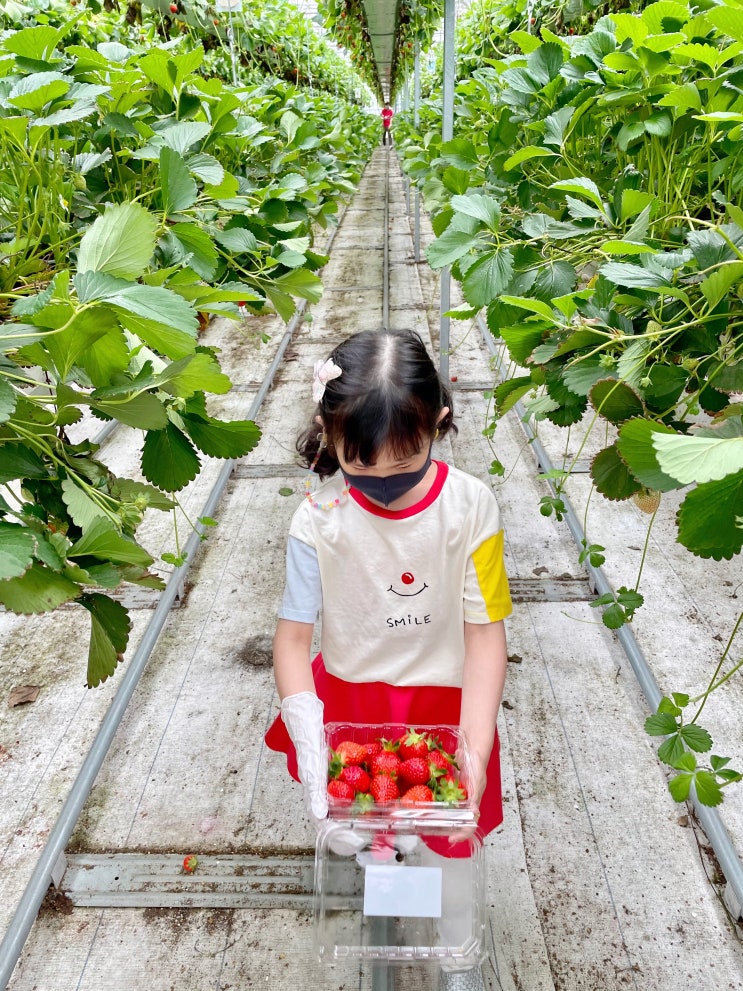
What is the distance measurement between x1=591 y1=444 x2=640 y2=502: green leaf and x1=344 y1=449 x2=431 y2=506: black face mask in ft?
0.81

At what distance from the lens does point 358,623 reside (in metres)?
1.15

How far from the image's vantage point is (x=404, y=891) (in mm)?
872

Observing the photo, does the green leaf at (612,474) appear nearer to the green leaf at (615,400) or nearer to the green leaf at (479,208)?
the green leaf at (615,400)

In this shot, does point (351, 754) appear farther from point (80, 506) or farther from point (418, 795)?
point (80, 506)

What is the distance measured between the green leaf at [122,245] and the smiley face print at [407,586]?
25.6 inches

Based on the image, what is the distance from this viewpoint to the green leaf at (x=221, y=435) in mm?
957

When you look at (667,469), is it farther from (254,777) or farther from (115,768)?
(115,768)

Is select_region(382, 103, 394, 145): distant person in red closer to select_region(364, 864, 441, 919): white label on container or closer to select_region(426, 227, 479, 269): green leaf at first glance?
select_region(426, 227, 479, 269): green leaf

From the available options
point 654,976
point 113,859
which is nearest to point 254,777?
point 113,859

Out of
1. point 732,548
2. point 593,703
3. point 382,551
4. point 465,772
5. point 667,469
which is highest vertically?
point 667,469

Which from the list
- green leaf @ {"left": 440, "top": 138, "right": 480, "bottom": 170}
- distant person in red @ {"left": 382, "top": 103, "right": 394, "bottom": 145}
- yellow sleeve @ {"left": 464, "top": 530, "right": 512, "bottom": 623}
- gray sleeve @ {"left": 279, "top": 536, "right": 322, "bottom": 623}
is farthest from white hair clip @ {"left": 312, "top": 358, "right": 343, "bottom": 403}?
distant person in red @ {"left": 382, "top": 103, "right": 394, "bottom": 145}

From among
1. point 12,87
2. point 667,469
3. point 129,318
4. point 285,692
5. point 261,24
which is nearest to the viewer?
point 667,469

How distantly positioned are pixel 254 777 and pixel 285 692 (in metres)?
0.65

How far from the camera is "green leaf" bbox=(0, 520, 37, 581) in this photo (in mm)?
557
